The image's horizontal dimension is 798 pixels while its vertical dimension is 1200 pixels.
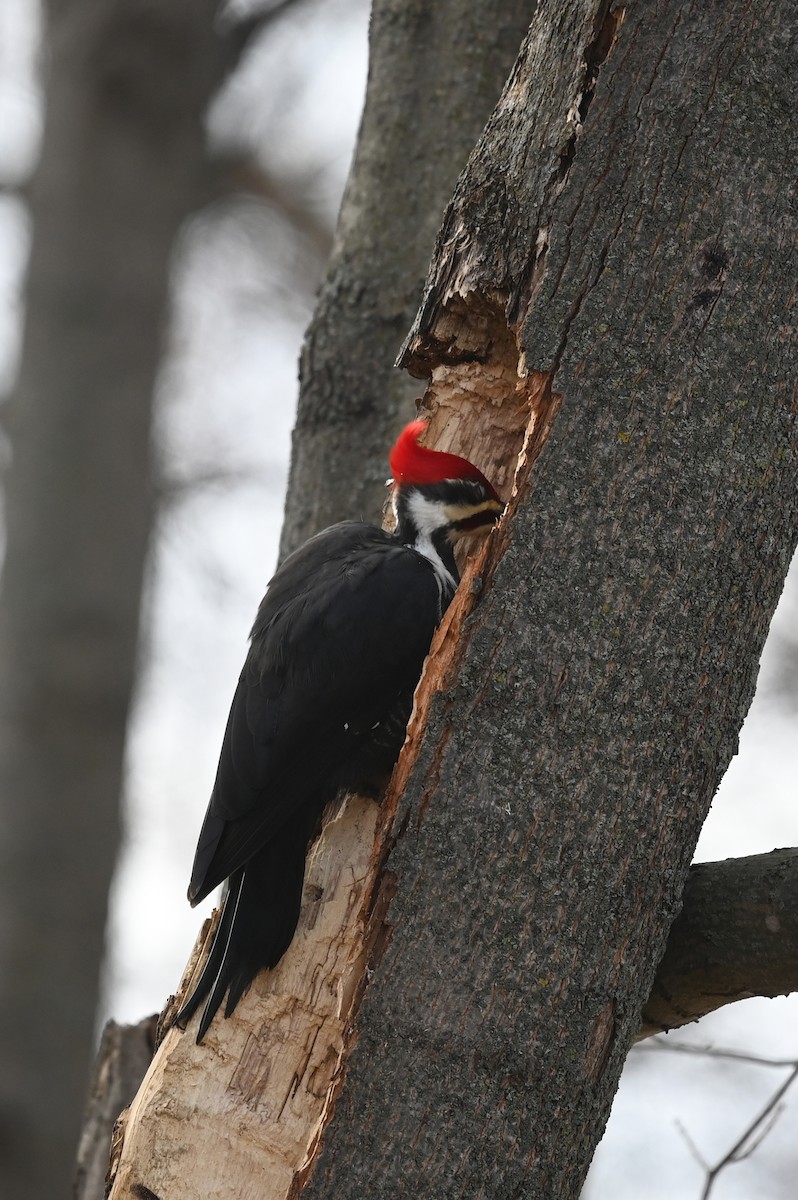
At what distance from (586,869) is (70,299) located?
3.26 meters

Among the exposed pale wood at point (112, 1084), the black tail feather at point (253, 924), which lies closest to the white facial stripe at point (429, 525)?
the black tail feather at point (253, 924)

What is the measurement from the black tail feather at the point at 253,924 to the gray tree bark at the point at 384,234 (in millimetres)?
894

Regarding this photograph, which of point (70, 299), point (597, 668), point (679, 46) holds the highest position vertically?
point (70, 299)

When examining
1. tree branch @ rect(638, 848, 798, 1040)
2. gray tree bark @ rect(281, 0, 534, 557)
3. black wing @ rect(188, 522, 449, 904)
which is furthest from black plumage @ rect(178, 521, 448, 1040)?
tree branch @ rect(638, 848, 798, 1040)

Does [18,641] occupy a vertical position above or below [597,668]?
above

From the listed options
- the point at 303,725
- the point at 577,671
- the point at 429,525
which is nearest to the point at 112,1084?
the point at 303,725

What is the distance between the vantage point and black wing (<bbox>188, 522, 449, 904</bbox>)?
2051 millimetres

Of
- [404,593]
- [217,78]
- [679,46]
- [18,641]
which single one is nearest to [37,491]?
[18,641]

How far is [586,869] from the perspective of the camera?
1.54 m

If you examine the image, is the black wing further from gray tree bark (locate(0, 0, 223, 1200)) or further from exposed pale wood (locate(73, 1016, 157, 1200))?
gray tree bark (locate(0, 0, 223, 1200))

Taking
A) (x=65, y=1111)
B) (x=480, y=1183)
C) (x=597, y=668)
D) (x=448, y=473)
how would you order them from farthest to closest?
(x=65, y=1111), (x=448, y=473), (x=597, y=668), (x=480, y=1183)

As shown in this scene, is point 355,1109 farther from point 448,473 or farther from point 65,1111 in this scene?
point 65,1111

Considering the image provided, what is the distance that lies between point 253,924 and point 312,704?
1.28ft

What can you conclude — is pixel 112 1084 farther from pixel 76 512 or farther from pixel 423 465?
pixel 76 512
